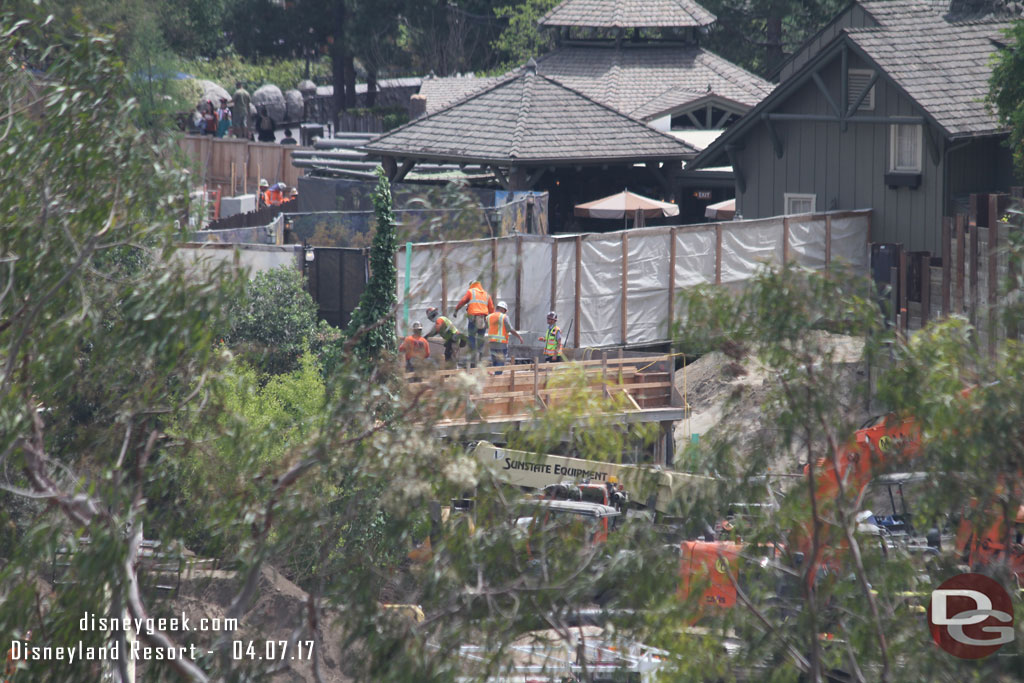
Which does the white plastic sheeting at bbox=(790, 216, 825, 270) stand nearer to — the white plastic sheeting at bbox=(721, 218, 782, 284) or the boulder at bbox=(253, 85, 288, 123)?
the white plastic sheeting at bbox=(721, 218, 782, 284)

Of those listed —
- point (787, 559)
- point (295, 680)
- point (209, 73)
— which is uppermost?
point (209, 73)

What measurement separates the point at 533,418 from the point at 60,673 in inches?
156

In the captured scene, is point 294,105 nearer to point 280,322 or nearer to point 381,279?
point 280,322

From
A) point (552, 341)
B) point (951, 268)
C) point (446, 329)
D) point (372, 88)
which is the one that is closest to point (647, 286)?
point (552, 341)

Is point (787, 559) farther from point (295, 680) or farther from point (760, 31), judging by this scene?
point (760, 31)

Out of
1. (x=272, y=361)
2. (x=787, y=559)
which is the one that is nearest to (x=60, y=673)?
(x=787, y=559)

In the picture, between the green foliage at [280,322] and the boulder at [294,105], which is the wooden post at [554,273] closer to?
the green foliage at [280,322]

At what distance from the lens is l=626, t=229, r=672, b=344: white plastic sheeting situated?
23.0 m

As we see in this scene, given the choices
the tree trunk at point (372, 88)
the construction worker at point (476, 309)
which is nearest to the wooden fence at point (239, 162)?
the tree trunk at point (372, 88)

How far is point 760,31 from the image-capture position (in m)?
56.9

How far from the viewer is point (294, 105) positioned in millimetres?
54656

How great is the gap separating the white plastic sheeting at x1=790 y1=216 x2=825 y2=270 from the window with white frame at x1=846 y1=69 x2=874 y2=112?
274cm

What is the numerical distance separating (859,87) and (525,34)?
96.7 ft

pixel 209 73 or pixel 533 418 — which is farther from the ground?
pixel 209 73
